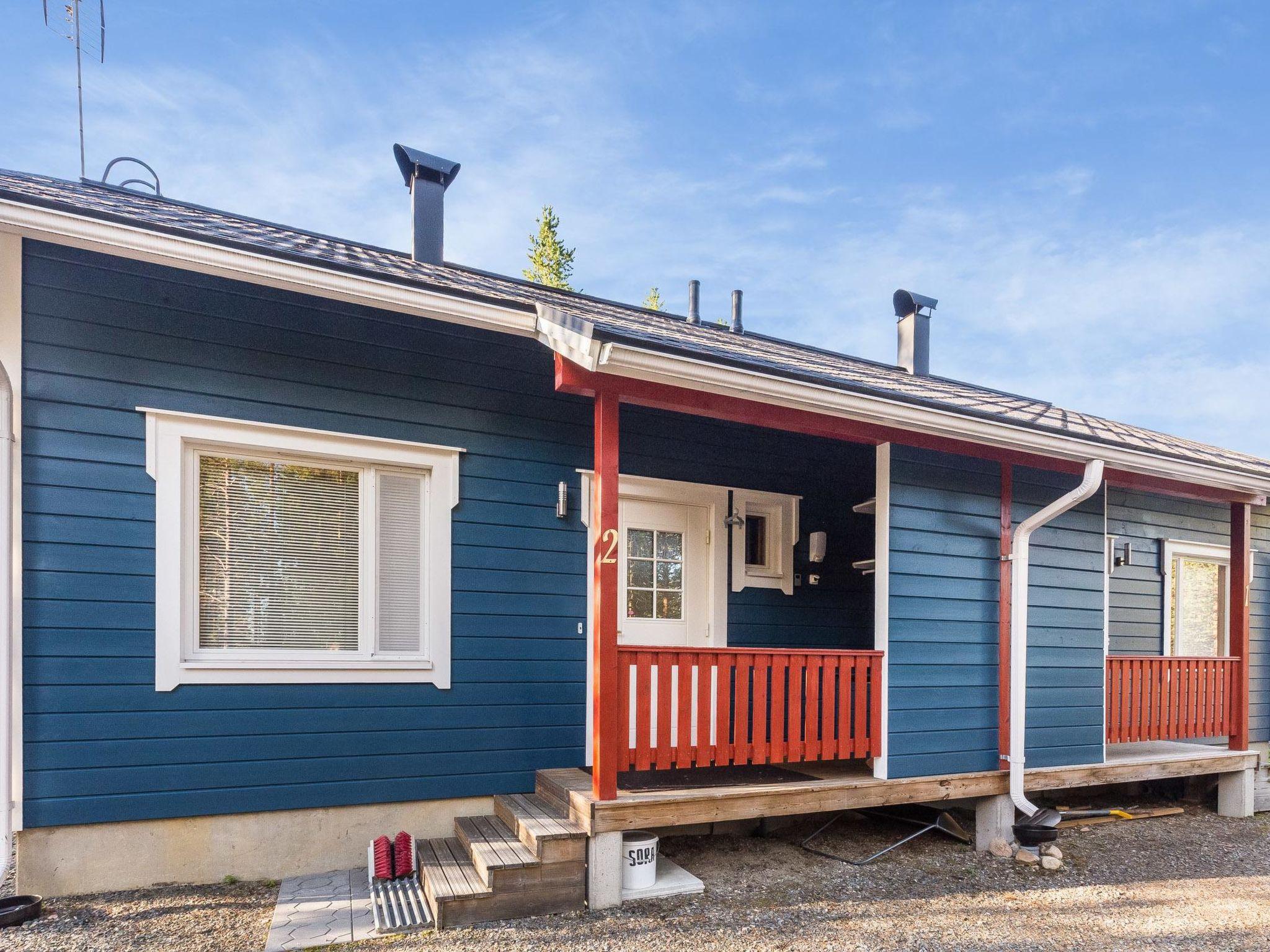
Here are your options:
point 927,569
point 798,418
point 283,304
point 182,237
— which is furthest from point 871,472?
point 182,237

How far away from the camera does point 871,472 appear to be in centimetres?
586

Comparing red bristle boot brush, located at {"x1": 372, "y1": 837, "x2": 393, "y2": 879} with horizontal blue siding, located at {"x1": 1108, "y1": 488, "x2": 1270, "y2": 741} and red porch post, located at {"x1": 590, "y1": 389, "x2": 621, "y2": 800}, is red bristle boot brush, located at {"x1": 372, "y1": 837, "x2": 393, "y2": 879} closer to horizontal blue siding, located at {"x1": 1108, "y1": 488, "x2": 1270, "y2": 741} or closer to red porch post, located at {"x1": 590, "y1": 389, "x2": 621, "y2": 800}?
red porch post, located at {"x1": 590, "y1": 389, "x2": 621, "y2": 800}

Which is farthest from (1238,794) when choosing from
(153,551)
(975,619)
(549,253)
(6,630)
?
(549,253)

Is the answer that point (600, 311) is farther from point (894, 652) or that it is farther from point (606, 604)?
point (894, 652)

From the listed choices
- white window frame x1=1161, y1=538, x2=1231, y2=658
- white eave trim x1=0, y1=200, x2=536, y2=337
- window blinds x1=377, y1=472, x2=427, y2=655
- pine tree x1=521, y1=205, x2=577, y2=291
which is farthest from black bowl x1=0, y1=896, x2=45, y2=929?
pine tree x1=521, y1=205, x2=577, y2=291

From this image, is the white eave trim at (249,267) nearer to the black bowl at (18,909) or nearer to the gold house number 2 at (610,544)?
the gold house number 2 at (610,544)

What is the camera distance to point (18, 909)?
3.05 metres

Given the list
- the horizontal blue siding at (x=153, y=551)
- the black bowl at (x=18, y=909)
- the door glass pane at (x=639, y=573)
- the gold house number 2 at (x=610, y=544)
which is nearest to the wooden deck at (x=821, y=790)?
the horizontal blue siding at (x=153, y=551)

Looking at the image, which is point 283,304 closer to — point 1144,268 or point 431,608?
point 431,608

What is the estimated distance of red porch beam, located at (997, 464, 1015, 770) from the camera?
4.62 m

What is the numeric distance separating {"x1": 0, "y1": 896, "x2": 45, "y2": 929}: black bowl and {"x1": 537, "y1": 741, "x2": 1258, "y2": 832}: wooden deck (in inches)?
83.6

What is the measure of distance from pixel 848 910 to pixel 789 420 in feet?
7.56

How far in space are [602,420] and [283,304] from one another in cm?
171

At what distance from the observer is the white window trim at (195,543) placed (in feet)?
11.7
